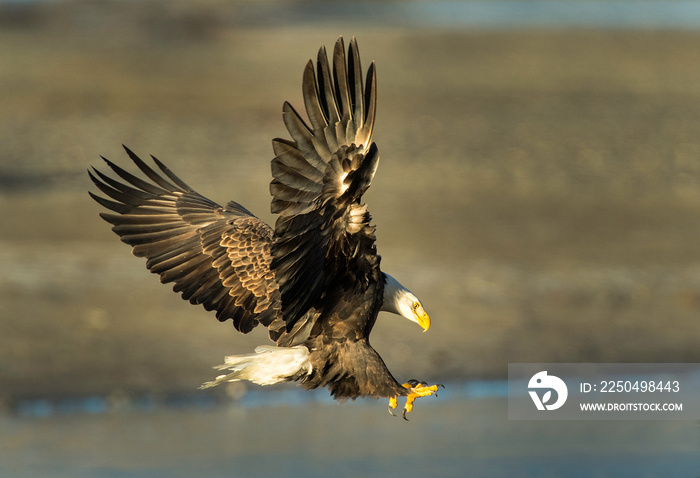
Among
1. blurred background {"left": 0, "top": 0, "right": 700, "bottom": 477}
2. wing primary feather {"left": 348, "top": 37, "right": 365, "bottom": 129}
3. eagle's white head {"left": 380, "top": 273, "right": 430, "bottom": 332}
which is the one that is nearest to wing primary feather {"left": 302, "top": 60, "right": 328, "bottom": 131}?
wing primary feather {"left": 348, "top": 37, "right": 365, "bottom": 129}

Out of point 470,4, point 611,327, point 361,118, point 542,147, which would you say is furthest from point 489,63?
point 361,118

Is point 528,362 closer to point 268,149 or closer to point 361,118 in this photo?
point 361,118

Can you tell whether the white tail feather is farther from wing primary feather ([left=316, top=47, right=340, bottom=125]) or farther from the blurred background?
the blurred background

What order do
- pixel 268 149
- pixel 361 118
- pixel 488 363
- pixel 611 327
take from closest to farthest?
pixel 361 118 < pixel 488 363 < pixel 611 327 < pixel 268 149

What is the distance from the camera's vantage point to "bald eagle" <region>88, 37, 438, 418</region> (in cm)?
482

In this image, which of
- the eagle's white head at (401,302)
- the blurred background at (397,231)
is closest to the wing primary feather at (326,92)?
the eagle's white head at (401,302)

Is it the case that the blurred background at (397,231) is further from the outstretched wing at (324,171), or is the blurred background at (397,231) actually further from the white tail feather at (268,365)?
the outstretched wing at (324,171)

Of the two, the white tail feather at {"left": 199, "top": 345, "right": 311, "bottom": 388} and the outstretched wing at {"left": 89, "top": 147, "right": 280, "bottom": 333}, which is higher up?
the outstretched wing at {"left": 89, "top": 147, "right": 280, "bottom": 333}

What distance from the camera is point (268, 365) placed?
5.64 m

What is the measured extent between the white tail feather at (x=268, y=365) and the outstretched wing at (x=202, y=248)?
0.37 m

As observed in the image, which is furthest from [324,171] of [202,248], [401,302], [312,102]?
[202,248]

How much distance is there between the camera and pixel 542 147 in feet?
49.4

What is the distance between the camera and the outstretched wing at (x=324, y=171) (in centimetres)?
474

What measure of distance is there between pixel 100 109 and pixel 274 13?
9035 millimetres
